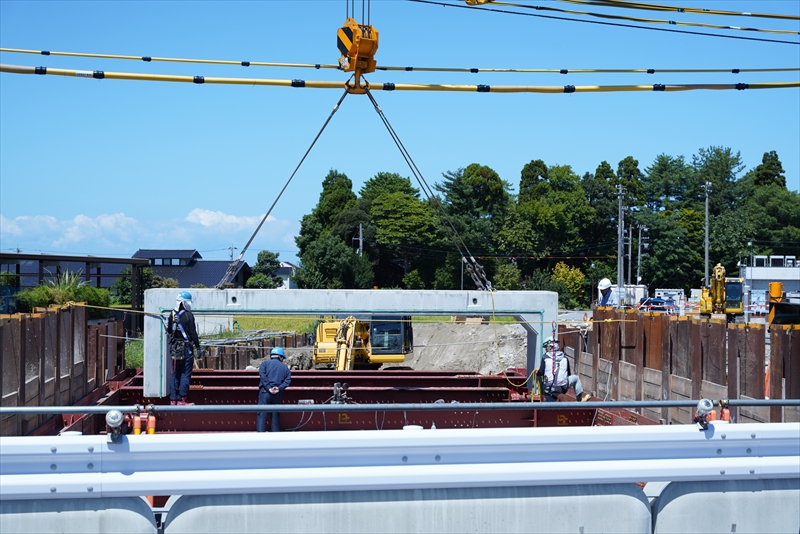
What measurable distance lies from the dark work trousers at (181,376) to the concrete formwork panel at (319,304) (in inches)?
5.2

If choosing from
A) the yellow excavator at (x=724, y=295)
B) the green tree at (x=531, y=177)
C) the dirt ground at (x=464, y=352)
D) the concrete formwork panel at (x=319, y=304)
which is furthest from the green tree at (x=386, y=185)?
the concrete formwork panel at (x=319, y=304)

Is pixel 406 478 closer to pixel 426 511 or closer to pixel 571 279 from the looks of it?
pixel 426 511

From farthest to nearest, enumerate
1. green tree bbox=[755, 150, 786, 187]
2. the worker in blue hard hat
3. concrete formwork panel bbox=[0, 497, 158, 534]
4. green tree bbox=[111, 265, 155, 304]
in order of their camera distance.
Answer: green tree bbox=[755, 150, 786, 187]
green tree bbox=[111, 265, 155, 304]
the worker in blue hard hat
concrete formwork panel bbox=[0, 497, 158, 534]

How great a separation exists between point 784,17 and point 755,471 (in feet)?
28.1

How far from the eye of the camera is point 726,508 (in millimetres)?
3822

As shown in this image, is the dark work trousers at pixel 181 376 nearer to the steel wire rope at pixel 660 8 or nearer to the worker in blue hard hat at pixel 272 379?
the worker in blue hard hat at pixel 272 379

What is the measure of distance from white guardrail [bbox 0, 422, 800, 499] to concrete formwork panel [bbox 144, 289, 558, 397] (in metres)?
7.85

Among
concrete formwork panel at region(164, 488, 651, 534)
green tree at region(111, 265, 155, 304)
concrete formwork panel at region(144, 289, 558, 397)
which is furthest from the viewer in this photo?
green tree at region(111, 265, 155, 304)

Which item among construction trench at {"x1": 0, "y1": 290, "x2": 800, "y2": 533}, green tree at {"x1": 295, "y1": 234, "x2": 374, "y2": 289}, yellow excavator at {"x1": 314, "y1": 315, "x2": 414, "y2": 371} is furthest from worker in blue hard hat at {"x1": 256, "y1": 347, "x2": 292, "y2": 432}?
green tree at {"x1": 295, "y1": 234, "x2": 374, "y2": 289}

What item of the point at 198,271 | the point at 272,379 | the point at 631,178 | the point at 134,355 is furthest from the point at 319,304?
the point at 631,178

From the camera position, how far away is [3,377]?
28.3 feet

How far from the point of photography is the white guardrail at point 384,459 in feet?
11.3

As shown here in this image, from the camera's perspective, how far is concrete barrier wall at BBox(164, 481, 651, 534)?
3.51 m

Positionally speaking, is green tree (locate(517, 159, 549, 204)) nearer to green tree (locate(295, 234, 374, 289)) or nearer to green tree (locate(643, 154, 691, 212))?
green tree (locate(643, 154, 691, 212))
